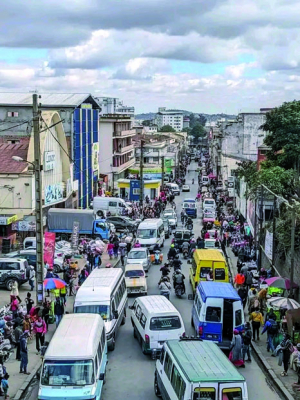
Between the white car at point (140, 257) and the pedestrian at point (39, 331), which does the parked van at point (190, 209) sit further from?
the pedestrian at point (39, 331)

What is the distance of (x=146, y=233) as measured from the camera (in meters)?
43.4

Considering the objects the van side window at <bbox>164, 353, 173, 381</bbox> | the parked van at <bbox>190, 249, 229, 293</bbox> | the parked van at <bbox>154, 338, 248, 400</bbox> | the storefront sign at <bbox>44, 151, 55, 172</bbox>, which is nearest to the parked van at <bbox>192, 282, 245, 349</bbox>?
the parked van at <bbox>154, 338, 248, 400</bbox>

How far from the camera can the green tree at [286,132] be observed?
4766 cm

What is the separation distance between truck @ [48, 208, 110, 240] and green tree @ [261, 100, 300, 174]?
1466 cm

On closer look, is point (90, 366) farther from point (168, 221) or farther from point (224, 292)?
point (168, 221)

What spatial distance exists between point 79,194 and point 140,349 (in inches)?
1730

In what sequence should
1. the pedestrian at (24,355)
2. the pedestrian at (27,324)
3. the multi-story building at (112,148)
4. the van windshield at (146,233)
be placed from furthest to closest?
1. the multi-story building at (112,148)
2. the van windshield at (146,233)
3. the pedestrian at (27,324)
4. the pedestrian at (24,355)

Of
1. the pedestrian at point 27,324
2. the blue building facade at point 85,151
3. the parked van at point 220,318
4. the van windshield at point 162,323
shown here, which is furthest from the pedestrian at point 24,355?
the blue building facade at point 85,151

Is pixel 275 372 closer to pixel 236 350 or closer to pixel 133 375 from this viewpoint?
pixel 236 350

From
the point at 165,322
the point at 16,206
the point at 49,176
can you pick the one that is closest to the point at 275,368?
the point at 165,322

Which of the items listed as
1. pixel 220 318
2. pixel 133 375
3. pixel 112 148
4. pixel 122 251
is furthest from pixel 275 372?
pixel 112 148

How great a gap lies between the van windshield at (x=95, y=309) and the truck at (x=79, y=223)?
1045 inches

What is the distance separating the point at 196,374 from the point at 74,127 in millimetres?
50488

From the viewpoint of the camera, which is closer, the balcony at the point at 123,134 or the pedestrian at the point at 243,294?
the pedestrian at the point at 243,294
